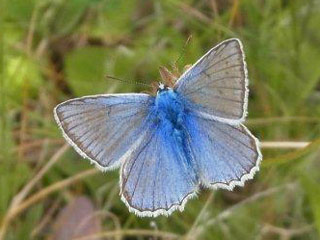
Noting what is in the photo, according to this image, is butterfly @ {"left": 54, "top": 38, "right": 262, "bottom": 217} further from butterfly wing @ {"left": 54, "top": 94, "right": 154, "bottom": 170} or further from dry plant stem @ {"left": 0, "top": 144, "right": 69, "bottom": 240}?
dry plant stem @ {"left": 0, "top": 144, "right": 69, "bottom": 240}

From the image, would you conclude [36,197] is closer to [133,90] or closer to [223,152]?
[133,90]

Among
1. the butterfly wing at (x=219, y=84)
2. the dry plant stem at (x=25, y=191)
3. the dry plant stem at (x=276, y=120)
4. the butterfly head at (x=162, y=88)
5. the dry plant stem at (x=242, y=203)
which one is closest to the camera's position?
the butterfly wing at (x=219, y=84)

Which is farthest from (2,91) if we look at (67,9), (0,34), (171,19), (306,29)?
(306,29)

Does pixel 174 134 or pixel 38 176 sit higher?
pixel 174 134

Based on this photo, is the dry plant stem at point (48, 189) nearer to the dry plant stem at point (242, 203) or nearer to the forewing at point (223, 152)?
the dry plant stem at point (242, 203)

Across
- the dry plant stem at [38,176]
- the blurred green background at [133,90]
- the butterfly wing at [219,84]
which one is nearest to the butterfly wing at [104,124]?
the butterfly wing at [219,84]

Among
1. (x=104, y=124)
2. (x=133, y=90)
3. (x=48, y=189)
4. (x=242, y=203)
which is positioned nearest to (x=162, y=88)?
(x=104, y=124)

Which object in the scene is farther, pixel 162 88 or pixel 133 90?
pixel 133 90
